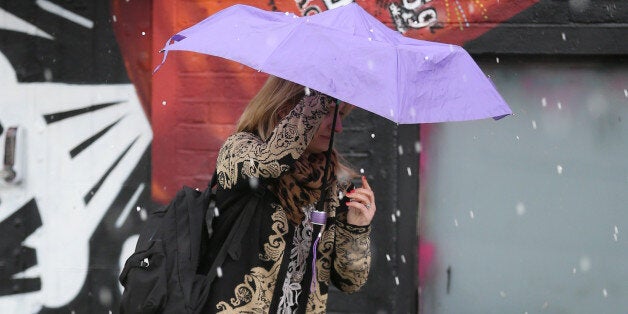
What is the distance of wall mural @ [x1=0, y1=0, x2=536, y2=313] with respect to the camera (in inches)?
213

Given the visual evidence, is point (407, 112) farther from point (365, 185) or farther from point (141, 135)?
point (141, 135)

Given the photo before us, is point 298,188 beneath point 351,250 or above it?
above

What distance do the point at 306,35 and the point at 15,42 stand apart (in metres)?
3.41

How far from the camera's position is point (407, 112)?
257 cm

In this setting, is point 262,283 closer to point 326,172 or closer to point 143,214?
point 326,172

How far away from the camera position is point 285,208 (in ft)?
9.66

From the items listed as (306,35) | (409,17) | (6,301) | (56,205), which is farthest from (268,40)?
(6,301)

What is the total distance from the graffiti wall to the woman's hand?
89.8 inches

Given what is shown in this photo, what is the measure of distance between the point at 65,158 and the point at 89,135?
0.22 metres

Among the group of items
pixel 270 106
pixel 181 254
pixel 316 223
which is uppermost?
pixel 270 106

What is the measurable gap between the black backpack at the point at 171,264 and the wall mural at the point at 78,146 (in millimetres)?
2356

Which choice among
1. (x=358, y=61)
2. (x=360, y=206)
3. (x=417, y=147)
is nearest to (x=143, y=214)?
(x=417, y=147)

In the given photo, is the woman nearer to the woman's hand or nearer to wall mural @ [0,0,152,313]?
the woman's hand

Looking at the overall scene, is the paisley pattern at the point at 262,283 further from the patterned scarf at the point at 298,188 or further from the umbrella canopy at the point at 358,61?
the umbrella canopy at the point at 358,61
